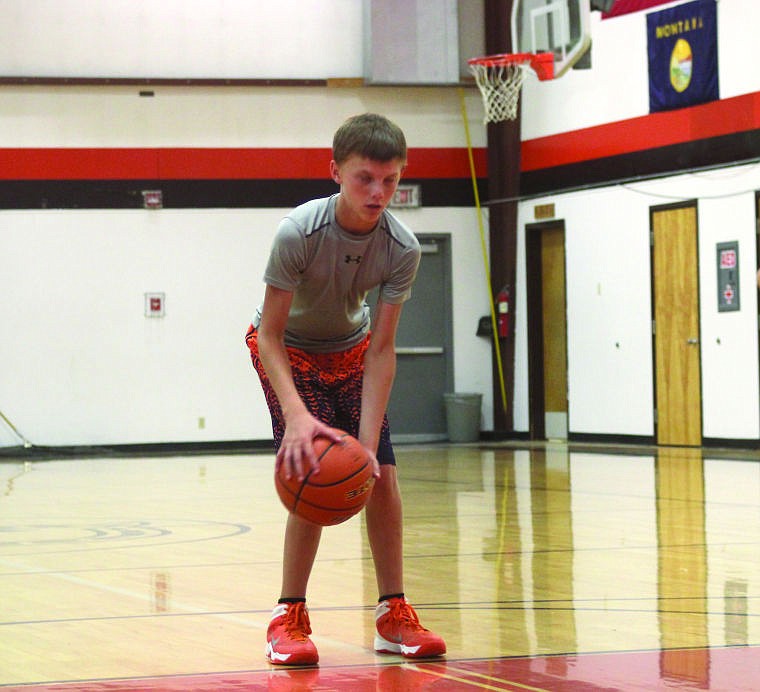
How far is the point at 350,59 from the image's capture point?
16.6m

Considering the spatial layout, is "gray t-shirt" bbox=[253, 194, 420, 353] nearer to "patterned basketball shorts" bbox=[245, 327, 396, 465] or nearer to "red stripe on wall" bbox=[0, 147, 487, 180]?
"patterned basketball shorts" bbox=[245, 327, 396, 465]

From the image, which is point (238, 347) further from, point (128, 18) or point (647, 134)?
point (647, 134)

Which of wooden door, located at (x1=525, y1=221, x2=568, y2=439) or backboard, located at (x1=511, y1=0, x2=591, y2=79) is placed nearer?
backboard, located at (x1=511, y1=0, x2=591, y2=79)

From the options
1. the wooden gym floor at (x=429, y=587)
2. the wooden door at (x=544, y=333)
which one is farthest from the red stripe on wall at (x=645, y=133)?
the wooden gym floor at (x=429, y=587)

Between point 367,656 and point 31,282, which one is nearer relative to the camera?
point 367,656

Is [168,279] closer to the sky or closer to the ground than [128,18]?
closer to the ground

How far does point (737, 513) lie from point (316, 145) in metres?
9.84

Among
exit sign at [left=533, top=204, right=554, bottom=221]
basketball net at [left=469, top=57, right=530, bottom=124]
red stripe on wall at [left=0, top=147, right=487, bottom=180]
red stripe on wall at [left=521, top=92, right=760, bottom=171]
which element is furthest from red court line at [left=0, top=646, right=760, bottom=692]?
red stripe on wall at [left=0, top=147, right=487, bottom=180]

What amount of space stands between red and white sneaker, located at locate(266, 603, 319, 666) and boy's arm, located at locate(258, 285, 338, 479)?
0.53 meters

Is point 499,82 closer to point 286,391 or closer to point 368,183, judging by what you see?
point 368,183

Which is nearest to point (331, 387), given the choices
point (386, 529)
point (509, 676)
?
point (386, 529)

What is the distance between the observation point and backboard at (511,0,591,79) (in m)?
13.3

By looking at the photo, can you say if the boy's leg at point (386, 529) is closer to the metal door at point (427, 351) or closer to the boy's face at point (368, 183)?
the boy's face at point (368, 183)

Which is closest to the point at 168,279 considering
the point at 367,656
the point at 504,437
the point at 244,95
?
the point at 244,95
